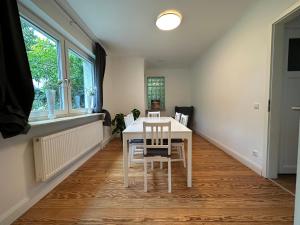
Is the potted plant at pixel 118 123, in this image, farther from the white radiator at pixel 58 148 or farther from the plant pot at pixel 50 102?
the plant pot at pixel 50 102

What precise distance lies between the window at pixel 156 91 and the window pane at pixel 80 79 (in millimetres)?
3145

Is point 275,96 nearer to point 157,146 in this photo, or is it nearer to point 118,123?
point 157,146

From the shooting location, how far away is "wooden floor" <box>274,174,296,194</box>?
6.73ft

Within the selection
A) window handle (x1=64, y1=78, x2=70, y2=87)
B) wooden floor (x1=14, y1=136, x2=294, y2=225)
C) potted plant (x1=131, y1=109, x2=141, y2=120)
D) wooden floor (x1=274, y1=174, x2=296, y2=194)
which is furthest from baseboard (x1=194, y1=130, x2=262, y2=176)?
window handle (x1=64, y1=78, x2=70, y2=87)

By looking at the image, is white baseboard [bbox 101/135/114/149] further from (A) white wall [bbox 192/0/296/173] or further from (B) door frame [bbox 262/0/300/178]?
(B) door frame [bbox 262/0/300/178]

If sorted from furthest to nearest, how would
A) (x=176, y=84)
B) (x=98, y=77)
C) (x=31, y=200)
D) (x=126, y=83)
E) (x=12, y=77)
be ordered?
(x=176, y=84) < (x=126, y=83) < (x=98, y=77) < (x=31, y=200) < (x=12, y=77)

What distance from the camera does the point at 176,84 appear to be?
6758 mm

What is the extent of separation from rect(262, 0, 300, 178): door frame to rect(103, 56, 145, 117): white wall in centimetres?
360

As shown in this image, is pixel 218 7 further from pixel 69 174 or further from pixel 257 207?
pixel 69 174

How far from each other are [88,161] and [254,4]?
3.65 meters

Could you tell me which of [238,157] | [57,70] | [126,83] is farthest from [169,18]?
Answer: [126,83]

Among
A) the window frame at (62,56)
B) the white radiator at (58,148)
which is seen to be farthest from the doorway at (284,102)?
the window frame at (62,56)

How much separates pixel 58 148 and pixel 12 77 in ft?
3.24

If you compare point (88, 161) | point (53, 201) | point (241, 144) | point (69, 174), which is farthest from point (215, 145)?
point (53, 201)
